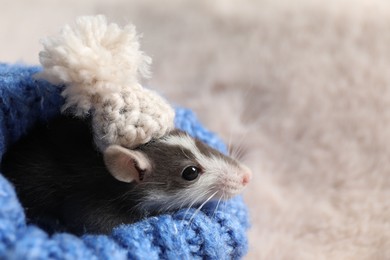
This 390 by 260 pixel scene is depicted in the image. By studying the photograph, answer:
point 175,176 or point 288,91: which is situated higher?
point 288,91

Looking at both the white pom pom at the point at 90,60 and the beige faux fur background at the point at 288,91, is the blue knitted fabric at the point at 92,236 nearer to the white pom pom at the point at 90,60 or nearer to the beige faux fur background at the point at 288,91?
the white pom pom at the point at 90,60

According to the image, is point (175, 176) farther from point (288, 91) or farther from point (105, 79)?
point (288, 91)

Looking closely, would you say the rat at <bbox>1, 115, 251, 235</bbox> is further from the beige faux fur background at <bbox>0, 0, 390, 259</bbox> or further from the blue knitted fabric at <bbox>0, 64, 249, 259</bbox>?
the beige faux fur background at <bbox>0, 0, 390, 259</bbox>

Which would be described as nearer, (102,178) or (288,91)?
(102,178)

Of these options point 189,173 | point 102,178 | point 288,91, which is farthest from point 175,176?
point 288,91

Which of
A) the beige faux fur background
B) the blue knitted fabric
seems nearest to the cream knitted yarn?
the blue knitted fabric

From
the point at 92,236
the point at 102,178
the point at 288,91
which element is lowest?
the point at 92,236

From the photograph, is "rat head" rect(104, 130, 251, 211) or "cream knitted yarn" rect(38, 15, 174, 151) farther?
"rat head" rect(104, 130, 251, 211)

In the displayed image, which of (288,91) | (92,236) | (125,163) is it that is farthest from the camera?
(288,91)
